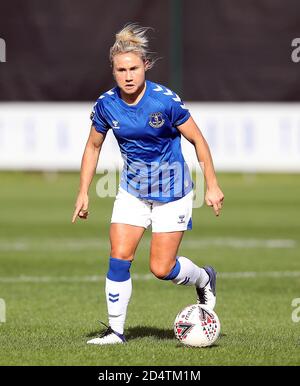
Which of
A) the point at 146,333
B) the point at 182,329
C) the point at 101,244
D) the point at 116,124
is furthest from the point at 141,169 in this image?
the point at 101,244

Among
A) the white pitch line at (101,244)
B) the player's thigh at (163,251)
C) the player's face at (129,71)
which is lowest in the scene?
the white pitch line at (101,244)

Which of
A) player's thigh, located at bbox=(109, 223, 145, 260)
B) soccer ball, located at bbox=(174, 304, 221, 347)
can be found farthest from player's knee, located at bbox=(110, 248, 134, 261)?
soccer ball, located at bbox=(174, 304, 221, 347)

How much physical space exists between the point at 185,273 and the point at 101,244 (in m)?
7.35

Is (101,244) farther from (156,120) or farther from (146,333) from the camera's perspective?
(156,120)

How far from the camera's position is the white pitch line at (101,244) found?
1524cm

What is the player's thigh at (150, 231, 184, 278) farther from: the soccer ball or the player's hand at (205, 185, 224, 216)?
the player's hand at (205, 185, 224, 216)

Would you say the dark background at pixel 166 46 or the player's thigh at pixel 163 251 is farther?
the dark background at pixel 166 46

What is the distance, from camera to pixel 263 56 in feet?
84.1

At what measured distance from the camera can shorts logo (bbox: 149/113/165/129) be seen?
8.06m

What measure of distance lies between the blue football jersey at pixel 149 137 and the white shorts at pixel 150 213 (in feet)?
0.17

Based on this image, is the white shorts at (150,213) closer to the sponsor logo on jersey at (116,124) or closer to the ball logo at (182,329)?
the sponsor logo on jersey at (116,124)

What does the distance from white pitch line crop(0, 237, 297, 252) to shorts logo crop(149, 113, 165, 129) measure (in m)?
7.12

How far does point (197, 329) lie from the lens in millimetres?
7879

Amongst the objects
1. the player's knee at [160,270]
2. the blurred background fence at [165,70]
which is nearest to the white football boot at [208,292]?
the player's knee at [160,270]
